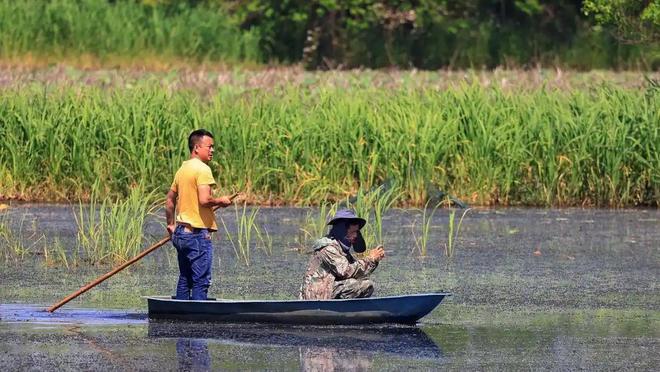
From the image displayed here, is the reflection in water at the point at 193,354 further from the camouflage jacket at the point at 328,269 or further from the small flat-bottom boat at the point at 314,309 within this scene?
the camouflage jacket at the point at 328,269

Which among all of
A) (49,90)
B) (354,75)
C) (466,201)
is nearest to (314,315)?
(466,201)

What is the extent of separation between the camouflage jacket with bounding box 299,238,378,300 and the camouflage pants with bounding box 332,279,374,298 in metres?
0.03

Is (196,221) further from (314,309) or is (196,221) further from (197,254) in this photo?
(314,309)

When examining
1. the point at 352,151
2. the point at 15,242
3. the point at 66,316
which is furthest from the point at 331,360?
the point at 352,151

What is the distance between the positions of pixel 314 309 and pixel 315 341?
43 centimetres

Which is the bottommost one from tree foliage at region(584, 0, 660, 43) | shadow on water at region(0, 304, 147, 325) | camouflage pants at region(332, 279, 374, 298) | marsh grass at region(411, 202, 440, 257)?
marsh grass at region(411, 202, 440, 257)

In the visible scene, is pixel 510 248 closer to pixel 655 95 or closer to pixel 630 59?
pixel 655 95

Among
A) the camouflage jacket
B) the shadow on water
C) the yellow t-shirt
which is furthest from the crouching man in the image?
the shadow on water

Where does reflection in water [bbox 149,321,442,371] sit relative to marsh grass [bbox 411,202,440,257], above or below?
above

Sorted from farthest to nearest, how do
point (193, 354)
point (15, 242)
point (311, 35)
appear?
point (311, 35) < point (15, 242) < point (193, 354)

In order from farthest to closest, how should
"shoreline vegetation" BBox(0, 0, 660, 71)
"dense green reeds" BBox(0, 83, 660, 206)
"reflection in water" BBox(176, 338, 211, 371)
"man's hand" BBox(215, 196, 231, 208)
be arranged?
"shoreline vegetation" BBox(0, 0, 660, 71) < "dense green reeds" BBox(0, 83, 660, 206) < "man's hand" BBox(215, 196, 231, 208) < "reflection in water" BBox(176, 338, 211, 371)

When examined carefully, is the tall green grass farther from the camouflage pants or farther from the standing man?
the camouflage pants

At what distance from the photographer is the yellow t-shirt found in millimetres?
11117

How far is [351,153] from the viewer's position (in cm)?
1908
